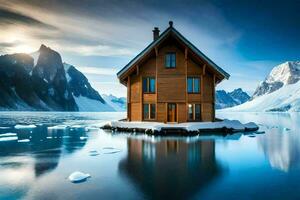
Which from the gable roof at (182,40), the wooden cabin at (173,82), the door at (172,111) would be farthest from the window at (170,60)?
the door at (172,111)

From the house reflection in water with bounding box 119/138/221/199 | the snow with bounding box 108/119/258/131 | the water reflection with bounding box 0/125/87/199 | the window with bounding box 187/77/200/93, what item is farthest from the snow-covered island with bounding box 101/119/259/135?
the water reflection with bounding box 0/125/87/199

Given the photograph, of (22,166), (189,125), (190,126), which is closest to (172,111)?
(189,125)

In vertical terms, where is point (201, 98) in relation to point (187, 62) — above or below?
below

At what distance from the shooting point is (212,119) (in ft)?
125

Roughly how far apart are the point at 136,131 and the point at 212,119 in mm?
9374

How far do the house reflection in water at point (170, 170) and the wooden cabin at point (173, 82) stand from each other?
16.4 meters

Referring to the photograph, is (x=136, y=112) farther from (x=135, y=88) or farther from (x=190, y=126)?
(x=190, y=126)

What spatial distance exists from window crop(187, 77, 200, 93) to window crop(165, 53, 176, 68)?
251cm

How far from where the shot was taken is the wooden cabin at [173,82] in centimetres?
3691

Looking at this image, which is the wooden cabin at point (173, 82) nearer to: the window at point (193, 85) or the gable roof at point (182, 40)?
the window at point (193, 85)

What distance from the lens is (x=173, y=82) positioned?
121 ft

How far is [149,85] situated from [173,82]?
9.31 ft

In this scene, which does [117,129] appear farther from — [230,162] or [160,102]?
[230,162]

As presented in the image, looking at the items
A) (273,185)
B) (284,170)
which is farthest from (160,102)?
(273,185)
